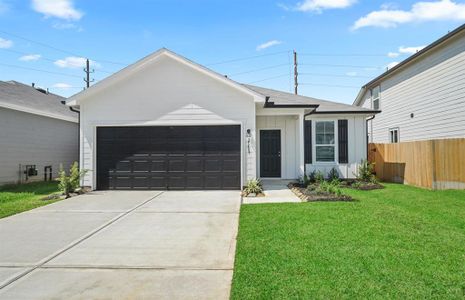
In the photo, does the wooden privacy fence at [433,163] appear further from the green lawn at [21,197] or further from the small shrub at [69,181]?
the green lawn at [21,197]

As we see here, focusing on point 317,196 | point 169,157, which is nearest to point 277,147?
point 169,157

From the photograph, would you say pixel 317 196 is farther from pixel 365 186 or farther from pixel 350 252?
pixel 350 252

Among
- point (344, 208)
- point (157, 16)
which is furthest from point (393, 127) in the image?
point (157, 16)

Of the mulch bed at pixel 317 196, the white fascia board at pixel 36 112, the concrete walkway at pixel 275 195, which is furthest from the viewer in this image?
the white fascia board at pixel 36 112

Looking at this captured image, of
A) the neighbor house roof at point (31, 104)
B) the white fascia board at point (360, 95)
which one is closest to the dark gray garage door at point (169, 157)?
the neighbor house roof at point (31, 104)

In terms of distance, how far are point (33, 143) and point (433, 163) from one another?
15823 mm

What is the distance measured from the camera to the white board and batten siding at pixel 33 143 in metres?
12.4

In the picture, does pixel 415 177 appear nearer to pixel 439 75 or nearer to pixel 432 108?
pixel 432 108

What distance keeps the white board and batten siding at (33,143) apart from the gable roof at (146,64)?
12.4 feet

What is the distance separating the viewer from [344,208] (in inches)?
289

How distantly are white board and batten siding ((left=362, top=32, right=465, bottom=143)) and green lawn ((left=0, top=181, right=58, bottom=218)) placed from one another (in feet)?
46.6

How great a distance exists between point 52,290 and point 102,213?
409cm

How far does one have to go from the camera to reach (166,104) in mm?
10922

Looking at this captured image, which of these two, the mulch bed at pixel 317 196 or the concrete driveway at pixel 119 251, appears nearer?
the concrete driveway at pixel 119 251
